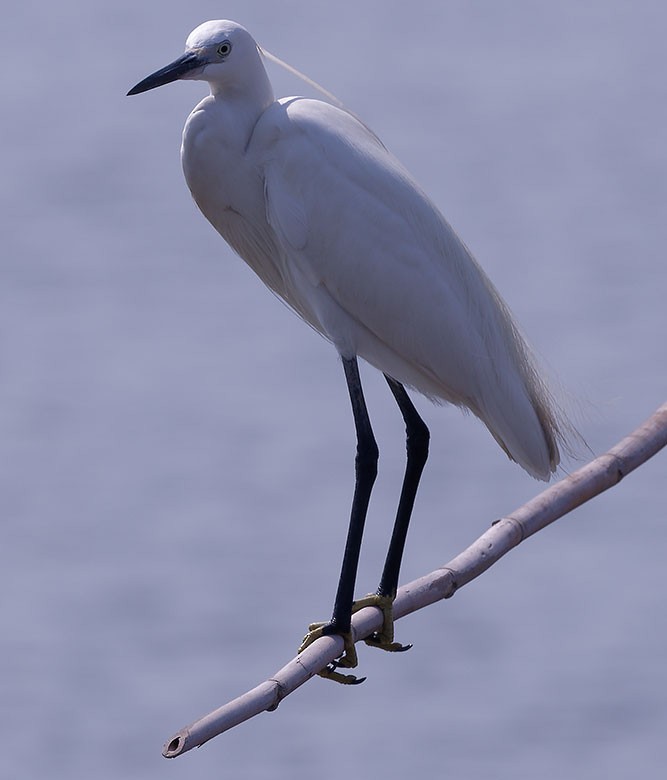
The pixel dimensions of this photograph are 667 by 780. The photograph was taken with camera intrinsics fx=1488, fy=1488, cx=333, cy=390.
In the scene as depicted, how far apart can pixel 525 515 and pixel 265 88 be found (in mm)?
1037

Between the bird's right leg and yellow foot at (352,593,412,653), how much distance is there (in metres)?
0.09

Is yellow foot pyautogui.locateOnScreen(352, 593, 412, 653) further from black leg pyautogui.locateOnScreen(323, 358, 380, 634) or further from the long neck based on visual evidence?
the long neck

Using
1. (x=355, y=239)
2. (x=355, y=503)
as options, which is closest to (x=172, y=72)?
(x=355, y=239)

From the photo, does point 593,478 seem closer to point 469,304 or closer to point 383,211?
point 469,304

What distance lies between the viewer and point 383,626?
3.23m

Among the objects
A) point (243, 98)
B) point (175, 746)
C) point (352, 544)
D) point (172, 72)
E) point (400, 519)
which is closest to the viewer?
point (175, 746)

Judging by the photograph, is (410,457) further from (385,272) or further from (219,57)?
(219,57)

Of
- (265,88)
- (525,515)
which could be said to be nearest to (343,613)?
(525,515)

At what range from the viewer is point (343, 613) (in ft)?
10.2

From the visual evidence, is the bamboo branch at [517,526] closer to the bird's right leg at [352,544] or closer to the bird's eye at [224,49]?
the bird's right leg at [352,544]

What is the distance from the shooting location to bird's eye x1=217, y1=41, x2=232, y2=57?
2994 mm

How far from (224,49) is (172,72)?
13 cm

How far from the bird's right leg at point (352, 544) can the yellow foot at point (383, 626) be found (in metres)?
0.09

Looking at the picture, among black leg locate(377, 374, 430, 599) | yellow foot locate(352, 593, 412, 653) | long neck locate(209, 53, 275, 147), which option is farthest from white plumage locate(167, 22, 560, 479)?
yellow foot locate(352, 593, 412, 653)
